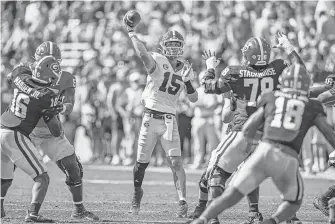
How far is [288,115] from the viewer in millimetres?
6398

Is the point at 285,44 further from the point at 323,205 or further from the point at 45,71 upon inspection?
the point at 45,71

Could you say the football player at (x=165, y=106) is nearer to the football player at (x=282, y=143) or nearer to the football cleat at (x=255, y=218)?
the football cleat at (x=255, y=218)

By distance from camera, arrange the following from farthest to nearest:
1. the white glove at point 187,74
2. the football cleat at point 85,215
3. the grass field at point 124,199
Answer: the white glove at point 187,74 → the grass field at point 124,199 → the football cleat at point 85,215

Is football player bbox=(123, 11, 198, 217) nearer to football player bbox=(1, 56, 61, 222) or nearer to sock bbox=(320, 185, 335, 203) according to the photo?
football player bbox=(1, 56, 61, 222)

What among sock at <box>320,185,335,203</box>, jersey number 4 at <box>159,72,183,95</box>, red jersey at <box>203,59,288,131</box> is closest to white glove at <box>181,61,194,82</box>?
jersey number 4 at <box>159,72,183,95</box>

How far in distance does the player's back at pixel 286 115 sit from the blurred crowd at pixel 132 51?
780 cm

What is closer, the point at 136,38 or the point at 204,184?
the point at 204,184

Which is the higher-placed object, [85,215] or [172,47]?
[172,47]

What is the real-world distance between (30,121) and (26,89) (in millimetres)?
343

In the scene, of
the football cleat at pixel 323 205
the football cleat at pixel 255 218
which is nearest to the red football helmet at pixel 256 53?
the football cleat at pixel 255 218

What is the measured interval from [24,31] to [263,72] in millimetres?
15998

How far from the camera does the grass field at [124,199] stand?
8.41 meters

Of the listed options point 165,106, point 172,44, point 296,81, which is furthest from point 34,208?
point 296,81

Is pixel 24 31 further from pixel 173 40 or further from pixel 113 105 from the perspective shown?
pixel 173 40
